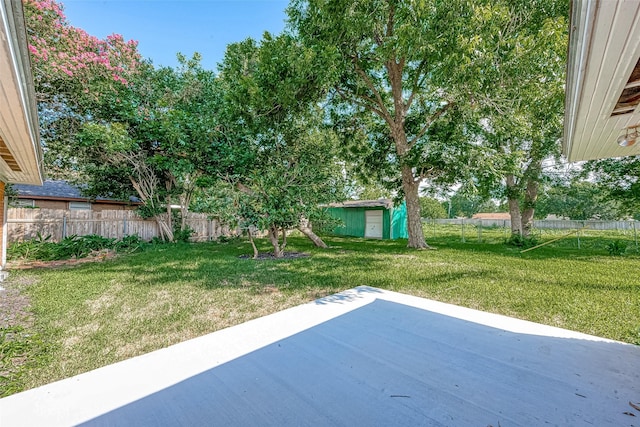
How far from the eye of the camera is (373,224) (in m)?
15.1

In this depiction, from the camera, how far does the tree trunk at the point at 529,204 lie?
452 inches

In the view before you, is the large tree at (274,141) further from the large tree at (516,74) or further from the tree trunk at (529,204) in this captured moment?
the tree trunk at (529,204)

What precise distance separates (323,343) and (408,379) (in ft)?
2.83

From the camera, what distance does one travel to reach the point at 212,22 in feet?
25.5

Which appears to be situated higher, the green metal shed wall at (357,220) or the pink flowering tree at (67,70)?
the pink flowering tree at (67,70)

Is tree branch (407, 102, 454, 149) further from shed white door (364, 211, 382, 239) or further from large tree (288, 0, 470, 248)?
shed white door (364, 211, 382, 239)

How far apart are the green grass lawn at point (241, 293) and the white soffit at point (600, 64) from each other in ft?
7.02

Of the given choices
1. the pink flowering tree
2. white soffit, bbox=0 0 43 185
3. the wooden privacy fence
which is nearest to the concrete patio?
white soffit, bbox=0 0 43 185

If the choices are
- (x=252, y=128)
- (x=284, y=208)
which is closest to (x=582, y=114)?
(x=284, y=208)

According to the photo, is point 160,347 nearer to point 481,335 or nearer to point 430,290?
point 481,335

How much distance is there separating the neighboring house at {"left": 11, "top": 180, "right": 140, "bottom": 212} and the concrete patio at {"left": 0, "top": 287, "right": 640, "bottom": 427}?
1462 cm

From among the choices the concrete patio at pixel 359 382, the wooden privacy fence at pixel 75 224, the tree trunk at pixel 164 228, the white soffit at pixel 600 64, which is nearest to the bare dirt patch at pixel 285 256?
the wooden privacy fence at pixel 75 224

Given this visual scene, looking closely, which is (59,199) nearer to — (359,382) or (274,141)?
(274,141)

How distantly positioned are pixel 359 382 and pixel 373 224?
13.3m
